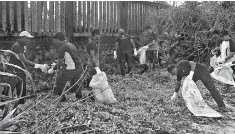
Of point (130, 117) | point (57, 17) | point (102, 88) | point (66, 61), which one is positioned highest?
point (57, 17)

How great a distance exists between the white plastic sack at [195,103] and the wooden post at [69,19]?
4.00 meters

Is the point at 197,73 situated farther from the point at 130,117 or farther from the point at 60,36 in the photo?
the point at 60,36

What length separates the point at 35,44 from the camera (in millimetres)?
6816

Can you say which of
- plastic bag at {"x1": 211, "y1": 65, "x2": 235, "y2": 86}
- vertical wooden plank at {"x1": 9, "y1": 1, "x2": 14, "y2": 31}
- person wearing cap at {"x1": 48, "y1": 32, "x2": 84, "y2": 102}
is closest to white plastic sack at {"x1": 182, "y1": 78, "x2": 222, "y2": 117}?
plastic bag at {"x1": 211, "y1": 65, "x2": 235, "y2": 86}

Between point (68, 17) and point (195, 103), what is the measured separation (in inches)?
175

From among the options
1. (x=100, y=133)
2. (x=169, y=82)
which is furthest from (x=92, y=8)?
(x=100, y=133)

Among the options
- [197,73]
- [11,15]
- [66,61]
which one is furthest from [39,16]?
[197,73]

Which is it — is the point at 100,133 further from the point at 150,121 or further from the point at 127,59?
the point at 127,59

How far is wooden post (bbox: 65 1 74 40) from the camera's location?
7.28 m

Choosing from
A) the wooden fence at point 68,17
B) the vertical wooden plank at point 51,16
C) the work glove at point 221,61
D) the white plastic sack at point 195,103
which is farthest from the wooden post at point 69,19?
the work glove at point 221,61

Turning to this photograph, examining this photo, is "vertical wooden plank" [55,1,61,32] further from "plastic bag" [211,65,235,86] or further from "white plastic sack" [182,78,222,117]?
"plastic bag" [211,65,235,86]

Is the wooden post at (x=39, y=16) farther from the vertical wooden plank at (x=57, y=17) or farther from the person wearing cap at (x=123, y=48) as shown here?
the person wearing cap at (x=123, y=48)

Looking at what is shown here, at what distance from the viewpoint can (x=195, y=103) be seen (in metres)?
4.56

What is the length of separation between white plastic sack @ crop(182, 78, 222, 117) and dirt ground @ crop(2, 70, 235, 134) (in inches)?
4.2
